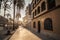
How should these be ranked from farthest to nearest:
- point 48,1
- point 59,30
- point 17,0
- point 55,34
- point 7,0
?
point 17,0 → point 48,1 → point 7,0 → point 55,34 → point 59,30

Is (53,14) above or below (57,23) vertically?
above

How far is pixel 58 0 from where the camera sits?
10594mm

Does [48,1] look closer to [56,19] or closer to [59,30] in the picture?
[56,19]

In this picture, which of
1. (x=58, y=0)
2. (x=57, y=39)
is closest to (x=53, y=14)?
(x=58, y=0)

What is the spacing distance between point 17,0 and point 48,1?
908 centimetres

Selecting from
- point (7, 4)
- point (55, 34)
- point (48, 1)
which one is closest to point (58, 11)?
point (55, 34)

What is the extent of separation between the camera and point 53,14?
11.5 meters

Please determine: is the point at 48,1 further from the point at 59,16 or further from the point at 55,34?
the point at 55,34

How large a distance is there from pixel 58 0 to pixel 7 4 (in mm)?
7875

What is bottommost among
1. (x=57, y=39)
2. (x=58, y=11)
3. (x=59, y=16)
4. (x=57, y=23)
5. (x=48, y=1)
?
(x=57, y=39)

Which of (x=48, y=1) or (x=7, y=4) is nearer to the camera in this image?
(x=7, y=4)

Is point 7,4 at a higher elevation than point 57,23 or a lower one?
higher

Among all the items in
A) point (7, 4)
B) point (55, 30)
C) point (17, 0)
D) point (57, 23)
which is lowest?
point (55, 30)

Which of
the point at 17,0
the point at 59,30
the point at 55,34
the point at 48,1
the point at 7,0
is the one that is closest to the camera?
the point at 59,30
